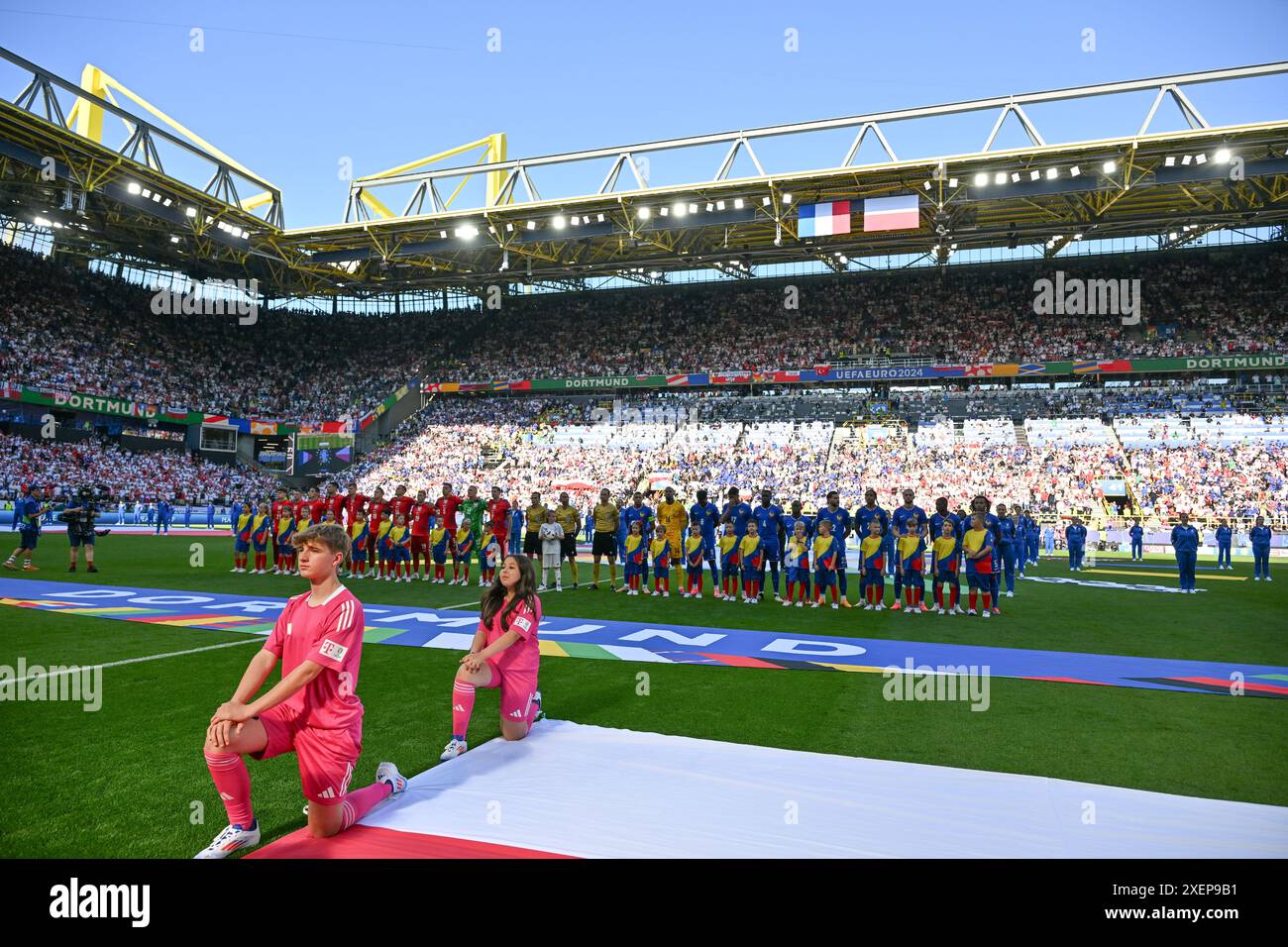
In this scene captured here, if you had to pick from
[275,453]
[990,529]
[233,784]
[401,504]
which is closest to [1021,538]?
[990,529]

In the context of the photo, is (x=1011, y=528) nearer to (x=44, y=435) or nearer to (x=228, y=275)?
(x=44, y=435)

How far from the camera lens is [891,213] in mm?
28516

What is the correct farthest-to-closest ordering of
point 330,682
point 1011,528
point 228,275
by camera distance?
point 228,275 → point 1011,528 → point 330,682

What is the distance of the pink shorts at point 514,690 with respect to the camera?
509 cm

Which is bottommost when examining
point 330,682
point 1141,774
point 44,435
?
point 1141,774

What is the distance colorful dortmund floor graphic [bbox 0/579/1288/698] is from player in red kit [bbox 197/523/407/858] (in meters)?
4.61

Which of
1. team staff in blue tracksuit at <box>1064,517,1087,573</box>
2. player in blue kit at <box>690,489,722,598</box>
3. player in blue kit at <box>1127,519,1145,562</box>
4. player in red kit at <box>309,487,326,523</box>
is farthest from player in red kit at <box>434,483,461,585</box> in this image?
player in blue kit at <box>1127,519,1145,562</box>

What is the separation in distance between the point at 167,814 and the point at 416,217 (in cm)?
3152

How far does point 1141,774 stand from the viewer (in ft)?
14.6

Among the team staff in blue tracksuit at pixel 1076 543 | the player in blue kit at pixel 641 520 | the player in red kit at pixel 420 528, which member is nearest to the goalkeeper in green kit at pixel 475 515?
the player in red kit at pixel 420 528

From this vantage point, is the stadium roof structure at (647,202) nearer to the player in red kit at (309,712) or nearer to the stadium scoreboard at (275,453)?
the stadium scoreboard at (275,453)

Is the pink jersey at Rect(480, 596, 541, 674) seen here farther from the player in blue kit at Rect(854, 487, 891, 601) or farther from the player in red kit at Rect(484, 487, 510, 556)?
the player in red kit at Rect(484, 487, 510, 556)

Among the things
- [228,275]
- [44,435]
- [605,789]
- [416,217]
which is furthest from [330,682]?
[228,275]

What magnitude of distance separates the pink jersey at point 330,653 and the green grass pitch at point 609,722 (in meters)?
0.68
